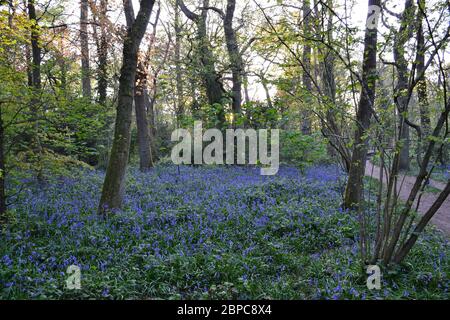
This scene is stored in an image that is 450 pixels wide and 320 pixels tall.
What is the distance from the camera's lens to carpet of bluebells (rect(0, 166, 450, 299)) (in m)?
4.42

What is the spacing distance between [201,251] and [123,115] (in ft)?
13.5

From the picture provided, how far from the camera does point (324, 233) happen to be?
22.1 ft

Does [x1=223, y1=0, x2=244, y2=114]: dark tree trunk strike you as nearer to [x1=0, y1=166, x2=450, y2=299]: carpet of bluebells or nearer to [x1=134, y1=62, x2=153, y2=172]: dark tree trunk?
[x1=134, y1=62, x2=153, y2=172]: dark tree trunk

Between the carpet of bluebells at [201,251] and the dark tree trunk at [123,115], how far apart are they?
48cm

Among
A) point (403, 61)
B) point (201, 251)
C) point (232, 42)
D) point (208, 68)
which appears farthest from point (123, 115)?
point (232, 42)

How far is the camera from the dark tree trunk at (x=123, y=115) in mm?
7750

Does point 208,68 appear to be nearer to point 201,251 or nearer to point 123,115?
point 123,115

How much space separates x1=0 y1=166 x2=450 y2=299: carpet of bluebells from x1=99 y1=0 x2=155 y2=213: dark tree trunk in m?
0.48

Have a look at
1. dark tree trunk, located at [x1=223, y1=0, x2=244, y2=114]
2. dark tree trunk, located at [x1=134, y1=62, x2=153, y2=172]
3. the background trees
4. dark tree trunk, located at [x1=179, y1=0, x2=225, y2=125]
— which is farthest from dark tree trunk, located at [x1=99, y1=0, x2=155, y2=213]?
dark tree trunk, located at [x1=223, y1=0, x2=244, y2=114]

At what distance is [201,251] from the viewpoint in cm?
563

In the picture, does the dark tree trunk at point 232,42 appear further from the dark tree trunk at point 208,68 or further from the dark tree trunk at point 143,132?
the dark tree trunk at point 143,132

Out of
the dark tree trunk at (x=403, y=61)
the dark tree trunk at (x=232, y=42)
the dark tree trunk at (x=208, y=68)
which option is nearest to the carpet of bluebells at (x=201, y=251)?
the dark tree trunk at (x=403, y=61)

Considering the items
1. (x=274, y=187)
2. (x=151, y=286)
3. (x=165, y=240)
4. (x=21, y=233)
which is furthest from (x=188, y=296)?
(x=274, y=187)

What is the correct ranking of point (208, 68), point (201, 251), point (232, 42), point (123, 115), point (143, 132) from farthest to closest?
point (208, 68), point (232, 42), point (143, 132), point (123, 115), point (201, 251)
